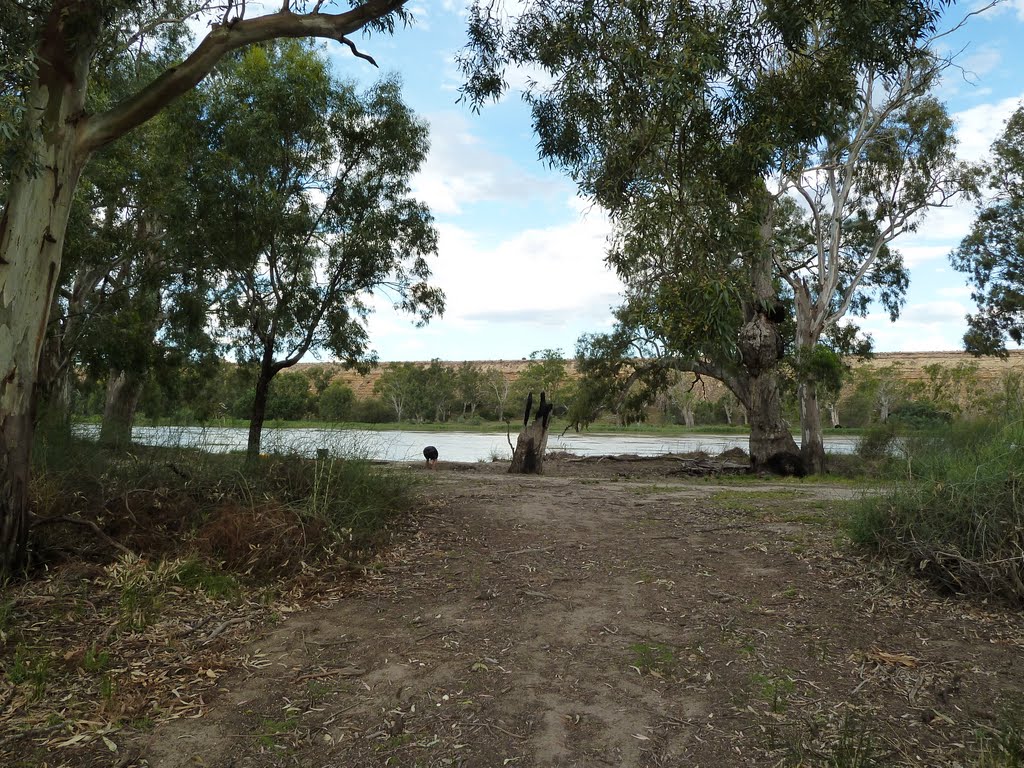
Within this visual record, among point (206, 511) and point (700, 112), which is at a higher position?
point (700, 112)

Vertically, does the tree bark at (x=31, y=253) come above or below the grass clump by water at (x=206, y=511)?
above

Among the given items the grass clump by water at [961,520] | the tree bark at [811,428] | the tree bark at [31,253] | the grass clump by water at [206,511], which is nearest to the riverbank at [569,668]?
the grass clump by water at [961,520]

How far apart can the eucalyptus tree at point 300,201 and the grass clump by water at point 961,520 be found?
8137mm

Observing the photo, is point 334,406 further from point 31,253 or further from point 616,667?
point 616,667

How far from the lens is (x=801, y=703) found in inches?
146

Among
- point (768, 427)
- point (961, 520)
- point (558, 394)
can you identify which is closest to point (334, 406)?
point (768, 427)

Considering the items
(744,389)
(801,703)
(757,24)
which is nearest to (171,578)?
(801,703)

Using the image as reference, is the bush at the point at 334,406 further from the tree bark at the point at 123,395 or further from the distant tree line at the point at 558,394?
the tree bark at the point at 123,395

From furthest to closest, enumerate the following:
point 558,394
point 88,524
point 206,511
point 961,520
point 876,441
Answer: point 558,394 → point 876,441 → point 206,511 → point 88,524 → point 961,520

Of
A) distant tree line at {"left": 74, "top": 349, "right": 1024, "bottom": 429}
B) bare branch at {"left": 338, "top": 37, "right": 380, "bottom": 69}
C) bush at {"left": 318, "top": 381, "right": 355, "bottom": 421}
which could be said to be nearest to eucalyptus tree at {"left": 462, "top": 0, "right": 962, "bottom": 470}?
bare branch at {"left": 338, "top": 37, "right": 380, "bottom": 69}

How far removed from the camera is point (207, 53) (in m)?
5.64

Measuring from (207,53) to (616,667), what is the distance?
520cm

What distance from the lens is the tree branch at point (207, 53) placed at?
18.1 ft

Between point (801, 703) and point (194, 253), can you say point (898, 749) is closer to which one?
point (801, 703)
